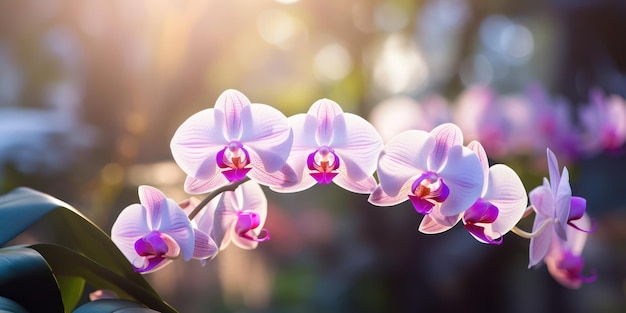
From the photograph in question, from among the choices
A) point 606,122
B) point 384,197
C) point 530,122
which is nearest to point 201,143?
point 384,197

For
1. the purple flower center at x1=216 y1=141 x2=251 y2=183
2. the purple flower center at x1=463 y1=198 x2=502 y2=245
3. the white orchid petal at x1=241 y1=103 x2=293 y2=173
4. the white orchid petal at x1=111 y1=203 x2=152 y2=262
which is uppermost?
the white orchid petal at x1=241 y1=103 x2=293 y2=173

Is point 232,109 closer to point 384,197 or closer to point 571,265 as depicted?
point 384,197

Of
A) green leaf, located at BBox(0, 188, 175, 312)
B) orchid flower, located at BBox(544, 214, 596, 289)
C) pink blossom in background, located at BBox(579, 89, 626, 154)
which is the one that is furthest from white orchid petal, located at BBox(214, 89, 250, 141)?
pink blossom in background, located at BBox(579, 89, 626, 154)

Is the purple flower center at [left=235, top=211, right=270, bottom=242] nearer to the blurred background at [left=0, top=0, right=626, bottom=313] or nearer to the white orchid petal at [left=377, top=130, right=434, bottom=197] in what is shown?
the white orchid petal at [left=377, top=130, right=434, bottom=197]

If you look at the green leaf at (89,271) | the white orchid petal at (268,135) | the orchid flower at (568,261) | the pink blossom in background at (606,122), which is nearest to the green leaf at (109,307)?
the green leaf at (89,271)

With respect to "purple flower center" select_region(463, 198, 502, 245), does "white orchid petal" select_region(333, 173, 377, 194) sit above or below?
above

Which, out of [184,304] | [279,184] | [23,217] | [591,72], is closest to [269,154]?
[279,184]
